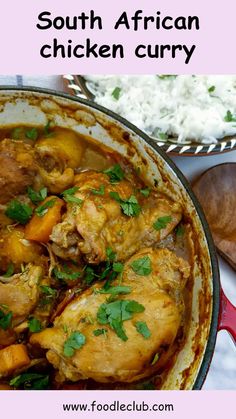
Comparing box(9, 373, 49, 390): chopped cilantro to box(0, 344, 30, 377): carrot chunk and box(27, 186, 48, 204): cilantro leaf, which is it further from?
box(27, 186, 48, 204): cilantro leaf

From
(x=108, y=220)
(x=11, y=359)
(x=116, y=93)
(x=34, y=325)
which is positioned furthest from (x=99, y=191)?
(x=116, y=93)

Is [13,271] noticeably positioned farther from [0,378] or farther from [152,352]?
[152,352]

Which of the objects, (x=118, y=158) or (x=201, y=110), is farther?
(x=201, y=110)

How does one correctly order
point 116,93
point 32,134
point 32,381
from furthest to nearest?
point 116,93 → point 32,134 → point 32,381

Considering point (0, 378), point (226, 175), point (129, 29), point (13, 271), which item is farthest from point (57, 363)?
point (129, 29)

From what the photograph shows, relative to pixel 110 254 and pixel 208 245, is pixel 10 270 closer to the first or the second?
pixel 110 254

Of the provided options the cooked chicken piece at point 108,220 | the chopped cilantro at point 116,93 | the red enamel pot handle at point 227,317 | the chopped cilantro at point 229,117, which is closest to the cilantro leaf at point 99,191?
the cooked chicken piece at point 108,220
